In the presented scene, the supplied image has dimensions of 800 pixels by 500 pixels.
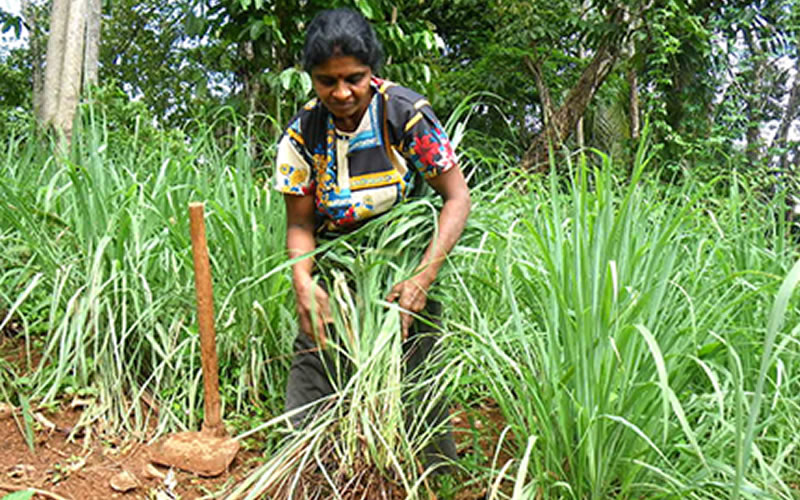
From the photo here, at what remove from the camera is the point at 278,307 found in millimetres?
2176

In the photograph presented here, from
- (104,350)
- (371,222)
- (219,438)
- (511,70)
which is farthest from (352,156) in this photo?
(511,70)

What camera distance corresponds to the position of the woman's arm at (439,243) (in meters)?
1.63

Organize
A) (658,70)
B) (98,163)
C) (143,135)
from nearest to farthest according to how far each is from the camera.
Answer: (98,163)
(143,135)
(658,70)

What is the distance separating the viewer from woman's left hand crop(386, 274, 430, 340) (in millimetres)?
1630

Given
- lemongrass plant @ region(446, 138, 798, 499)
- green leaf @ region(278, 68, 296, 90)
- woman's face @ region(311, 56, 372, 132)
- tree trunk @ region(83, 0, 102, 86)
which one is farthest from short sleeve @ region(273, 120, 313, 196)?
tree trunk @ region(83, 0, 102, 86)

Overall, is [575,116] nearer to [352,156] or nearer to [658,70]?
[658,70]

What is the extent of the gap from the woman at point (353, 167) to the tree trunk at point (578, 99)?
499 cm

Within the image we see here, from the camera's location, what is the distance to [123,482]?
176 centimetres

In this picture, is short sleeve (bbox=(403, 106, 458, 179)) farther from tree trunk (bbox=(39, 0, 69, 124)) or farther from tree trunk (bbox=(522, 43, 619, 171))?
tree trunk (bbox=(522, 43, 619, 171))

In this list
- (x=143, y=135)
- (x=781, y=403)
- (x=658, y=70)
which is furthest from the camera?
(x=658, y=70)

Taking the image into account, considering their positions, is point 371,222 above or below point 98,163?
below

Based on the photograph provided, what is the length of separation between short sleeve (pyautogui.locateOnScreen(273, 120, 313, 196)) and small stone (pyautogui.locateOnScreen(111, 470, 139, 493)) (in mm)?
832

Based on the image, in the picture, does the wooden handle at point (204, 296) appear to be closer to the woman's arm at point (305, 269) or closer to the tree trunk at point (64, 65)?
the woman's arm at point (305, 269)

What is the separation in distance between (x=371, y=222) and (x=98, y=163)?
1.20m
